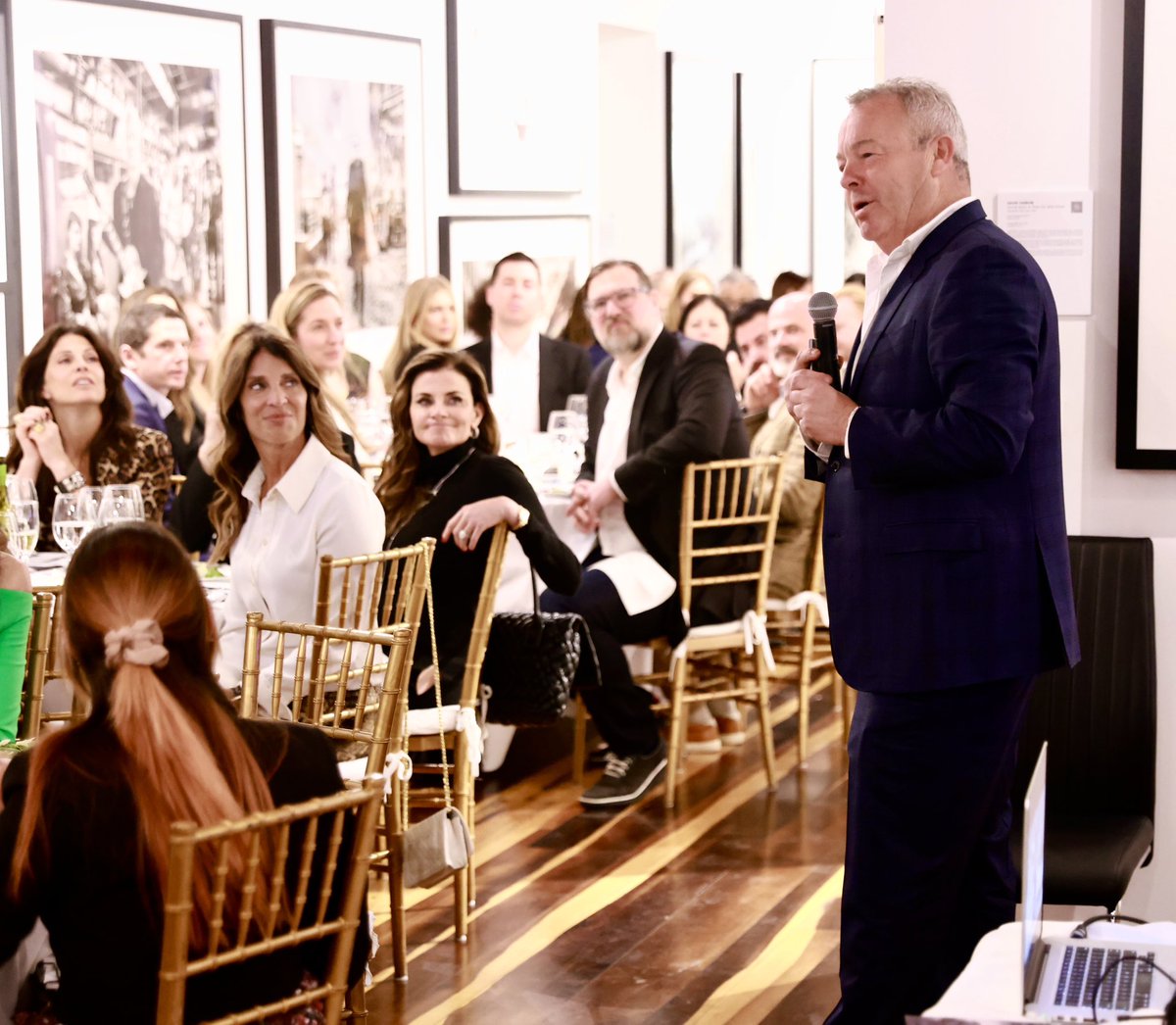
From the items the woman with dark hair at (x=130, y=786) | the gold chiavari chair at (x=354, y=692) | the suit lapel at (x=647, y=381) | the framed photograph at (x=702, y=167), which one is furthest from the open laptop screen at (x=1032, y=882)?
the framed photograph at (x=702, y=167)

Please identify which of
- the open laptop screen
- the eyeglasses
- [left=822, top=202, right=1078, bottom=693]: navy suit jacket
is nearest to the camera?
the open laptop screen

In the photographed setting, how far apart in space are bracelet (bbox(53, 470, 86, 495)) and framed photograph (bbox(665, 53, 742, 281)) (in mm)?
6603

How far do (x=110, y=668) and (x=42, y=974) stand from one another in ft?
1.79

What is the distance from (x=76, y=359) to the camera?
5012 mm

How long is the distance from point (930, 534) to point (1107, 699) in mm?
880

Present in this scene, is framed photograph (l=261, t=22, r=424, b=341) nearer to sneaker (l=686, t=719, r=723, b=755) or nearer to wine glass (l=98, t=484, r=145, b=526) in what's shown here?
sneaker (l=686, t=719, r=723, b=755)

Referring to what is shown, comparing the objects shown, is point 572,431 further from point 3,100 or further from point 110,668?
point 110,668

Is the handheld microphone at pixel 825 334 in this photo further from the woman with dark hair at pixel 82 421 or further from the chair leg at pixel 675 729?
the woman with dark hair at pixel 82 421

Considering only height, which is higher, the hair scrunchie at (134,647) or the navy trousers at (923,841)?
the hair scrunchie at (134,647)

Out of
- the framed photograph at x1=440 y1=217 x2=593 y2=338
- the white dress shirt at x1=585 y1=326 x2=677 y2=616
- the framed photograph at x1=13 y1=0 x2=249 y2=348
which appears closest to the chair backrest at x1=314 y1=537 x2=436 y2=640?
the white dress shirt at x1=585 y1=326 x2=677 y2=616

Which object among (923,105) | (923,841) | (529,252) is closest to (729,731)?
(923,841)

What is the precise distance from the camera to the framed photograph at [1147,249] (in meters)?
3.33

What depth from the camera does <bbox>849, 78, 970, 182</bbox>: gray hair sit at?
106 inches

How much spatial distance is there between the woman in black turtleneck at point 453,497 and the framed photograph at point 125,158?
2.57 meters
